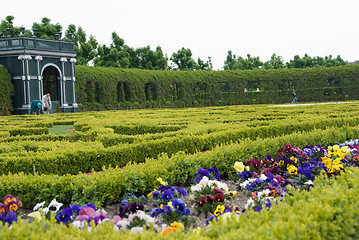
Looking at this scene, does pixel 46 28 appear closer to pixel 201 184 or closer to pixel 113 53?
pixel 113 53

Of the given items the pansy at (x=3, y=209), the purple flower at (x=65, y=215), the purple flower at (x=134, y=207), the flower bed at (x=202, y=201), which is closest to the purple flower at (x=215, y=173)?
the flower bed at (x=202, y=201)

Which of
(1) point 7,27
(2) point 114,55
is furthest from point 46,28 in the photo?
(2) point 114,55

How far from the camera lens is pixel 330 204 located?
245 centimetres

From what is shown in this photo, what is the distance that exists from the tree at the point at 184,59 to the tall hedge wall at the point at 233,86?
42.6ft

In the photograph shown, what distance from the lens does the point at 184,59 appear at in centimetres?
5084

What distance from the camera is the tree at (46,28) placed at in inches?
1597

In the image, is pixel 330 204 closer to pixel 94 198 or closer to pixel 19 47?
pixel 94 198

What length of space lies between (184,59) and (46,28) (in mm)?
20140

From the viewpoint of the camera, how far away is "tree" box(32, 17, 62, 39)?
133ft

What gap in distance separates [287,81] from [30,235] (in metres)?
39.8

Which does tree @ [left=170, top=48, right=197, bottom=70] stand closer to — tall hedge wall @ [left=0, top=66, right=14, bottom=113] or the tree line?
the tree line

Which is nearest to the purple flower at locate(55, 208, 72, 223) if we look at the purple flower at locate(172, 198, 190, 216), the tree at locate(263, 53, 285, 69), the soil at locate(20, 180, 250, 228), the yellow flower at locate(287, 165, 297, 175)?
the soil at locate(20, 180, 250, 228)

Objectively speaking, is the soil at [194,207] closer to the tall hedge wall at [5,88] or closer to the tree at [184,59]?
the tall hedge wall at [5,88]

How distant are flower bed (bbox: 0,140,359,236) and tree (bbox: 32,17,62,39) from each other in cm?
4086
